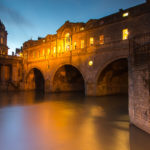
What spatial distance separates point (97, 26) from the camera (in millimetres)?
20312

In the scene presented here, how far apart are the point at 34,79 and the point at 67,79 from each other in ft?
35.2

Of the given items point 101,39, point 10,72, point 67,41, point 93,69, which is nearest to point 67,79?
point 67,41

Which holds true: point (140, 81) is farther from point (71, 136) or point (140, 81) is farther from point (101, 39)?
point (101, 39)

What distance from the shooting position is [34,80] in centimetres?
3641

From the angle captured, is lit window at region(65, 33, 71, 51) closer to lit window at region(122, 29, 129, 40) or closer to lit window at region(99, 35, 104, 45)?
lit window at region(99, 35, 104, 45)

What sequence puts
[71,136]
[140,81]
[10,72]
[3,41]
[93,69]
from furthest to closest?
[3,41] → [10,72] → [93,69] → [140,81] → [71,136]

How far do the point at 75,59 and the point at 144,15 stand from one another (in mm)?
11122

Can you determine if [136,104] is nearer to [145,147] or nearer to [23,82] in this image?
[145,147]

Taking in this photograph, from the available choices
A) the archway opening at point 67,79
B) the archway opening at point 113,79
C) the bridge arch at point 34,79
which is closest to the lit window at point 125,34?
the archway opening at point 113,79

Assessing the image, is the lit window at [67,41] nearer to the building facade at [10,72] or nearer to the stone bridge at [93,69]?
the stone bridge at [93,69]

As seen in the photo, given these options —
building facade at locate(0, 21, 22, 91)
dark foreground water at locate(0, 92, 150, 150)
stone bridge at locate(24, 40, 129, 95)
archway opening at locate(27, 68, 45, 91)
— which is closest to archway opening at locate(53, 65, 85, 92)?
stone bridge at locate(24, 40, 129, 95)

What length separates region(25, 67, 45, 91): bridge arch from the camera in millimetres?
34388

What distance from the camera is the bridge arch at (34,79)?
113 ft

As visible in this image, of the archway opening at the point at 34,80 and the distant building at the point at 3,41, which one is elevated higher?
the distant building at the point at 3,41
